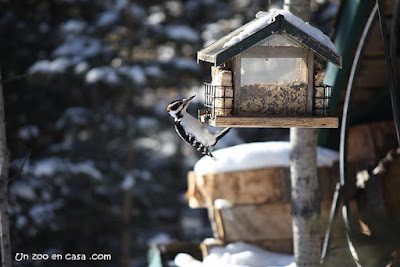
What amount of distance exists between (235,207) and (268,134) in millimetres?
4916

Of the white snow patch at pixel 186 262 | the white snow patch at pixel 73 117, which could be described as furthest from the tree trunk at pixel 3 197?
the white snow patch at pixel 73 117

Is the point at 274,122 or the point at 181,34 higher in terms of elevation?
the point at 181,34

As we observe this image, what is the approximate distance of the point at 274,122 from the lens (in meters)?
2.35

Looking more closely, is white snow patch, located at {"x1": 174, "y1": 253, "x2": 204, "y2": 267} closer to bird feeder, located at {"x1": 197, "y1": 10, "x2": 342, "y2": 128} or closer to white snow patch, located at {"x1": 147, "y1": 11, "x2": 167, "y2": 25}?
bird feeder, located at {"x1": 197, "y1": 10, "x2": 342, "y2": 128}

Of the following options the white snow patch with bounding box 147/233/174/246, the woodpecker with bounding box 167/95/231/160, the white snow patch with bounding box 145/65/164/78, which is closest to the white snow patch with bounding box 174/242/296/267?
the woodpecker with bounding box 167/95/231/160

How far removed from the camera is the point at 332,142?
4590 millimetres

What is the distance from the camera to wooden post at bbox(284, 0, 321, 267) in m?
3.39

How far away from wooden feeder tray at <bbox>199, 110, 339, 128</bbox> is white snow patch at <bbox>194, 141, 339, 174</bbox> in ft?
5.71

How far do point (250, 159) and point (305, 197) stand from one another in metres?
0.77

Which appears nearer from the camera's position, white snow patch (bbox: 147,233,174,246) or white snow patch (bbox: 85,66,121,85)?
white snow patch (bbox: 85,66,121,85)

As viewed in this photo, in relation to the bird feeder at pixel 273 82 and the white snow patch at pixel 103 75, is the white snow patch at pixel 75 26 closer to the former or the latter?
the white snow patch at pixel 103 75

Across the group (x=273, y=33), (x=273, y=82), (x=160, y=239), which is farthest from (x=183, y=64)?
(x=273, y=33)

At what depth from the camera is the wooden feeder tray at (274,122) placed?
2.35m

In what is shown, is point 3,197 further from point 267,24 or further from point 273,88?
point 267,24
